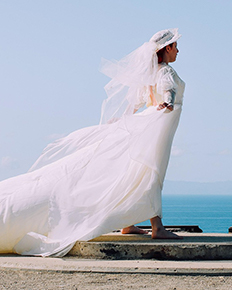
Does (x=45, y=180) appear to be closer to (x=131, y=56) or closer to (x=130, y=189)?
(x=130, y=189)

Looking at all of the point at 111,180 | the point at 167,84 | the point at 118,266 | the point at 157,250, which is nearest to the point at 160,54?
the point at 167,84

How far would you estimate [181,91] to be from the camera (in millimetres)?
6164

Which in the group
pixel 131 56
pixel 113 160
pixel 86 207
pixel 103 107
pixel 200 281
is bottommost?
pixel 200 281

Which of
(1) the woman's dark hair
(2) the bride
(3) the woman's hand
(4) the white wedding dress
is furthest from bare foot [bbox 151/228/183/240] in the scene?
(1) the woman's dark hair

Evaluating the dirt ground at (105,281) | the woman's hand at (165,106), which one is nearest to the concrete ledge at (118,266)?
the dirt ground at (105,281)

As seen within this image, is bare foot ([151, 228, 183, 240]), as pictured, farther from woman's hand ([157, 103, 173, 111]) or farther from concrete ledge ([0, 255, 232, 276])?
woman's hand ([157, 103, 173, 111])

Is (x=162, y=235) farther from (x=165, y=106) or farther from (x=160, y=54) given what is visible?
(x=160, y=54)

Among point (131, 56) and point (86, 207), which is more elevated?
point (131, 56)

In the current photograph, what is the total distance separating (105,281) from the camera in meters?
4.64

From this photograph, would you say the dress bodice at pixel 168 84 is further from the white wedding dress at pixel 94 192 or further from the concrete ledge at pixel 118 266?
the concrete ledge at pixel 118 266

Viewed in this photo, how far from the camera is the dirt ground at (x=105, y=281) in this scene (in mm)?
4465

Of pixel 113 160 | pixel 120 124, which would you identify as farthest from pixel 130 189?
pixel 120 124

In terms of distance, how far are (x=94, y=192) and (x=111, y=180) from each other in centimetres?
22

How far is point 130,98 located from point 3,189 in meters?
1.80
